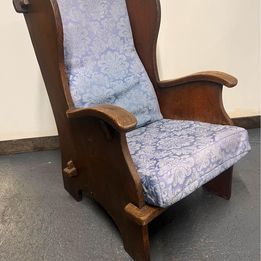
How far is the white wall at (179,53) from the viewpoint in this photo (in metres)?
1.77

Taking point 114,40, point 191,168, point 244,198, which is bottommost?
point 244,198

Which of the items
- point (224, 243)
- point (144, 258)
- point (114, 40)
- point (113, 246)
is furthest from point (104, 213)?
point (114, 40)

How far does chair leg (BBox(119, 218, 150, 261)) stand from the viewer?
3.37 ft

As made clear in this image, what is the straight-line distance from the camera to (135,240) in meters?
1.08

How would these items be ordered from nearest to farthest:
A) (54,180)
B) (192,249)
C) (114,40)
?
(192,249) < (114,40) < (54,180)

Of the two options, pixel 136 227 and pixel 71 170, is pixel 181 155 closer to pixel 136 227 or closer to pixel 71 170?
pixel 136 227

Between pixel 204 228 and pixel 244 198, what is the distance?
297mm

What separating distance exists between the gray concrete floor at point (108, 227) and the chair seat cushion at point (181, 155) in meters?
0.30

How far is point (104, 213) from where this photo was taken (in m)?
1.40

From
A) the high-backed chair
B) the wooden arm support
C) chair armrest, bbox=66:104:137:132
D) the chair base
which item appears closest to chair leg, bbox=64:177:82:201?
the high-backed chair

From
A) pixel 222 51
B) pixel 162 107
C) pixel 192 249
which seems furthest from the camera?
pixel 222 51

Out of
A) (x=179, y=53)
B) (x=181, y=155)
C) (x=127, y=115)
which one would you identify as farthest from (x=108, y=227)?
(x=179, y=53)

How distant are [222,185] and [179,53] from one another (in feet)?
2.88

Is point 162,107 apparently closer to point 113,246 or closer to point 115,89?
point 115,89
